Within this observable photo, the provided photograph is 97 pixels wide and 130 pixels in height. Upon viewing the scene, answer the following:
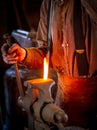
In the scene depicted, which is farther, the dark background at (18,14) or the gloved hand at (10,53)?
the dark background at (18,14)

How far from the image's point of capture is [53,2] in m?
2.63

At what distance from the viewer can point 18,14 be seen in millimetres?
4820

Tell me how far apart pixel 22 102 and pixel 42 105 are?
0.73 feet

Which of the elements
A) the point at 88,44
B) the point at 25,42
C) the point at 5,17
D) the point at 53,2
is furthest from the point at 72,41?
the point at 5,17

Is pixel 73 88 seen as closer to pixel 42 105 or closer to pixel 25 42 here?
pixel 42 105

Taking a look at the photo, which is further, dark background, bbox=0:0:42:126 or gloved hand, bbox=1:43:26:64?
dark background, bbox=0:0:42:126

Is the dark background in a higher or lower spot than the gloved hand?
higher

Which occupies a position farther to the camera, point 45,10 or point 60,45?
point 45,10

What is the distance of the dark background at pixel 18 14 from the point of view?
15.6 feet

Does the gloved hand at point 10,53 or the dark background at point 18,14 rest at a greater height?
the dark background at point 18,14

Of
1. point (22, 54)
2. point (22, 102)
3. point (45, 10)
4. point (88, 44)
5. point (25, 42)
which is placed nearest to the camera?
point (22, 102)

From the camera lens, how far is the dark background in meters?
4.77

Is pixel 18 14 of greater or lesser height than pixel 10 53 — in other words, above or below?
above

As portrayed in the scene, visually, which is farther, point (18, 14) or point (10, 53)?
point (18, 14)
